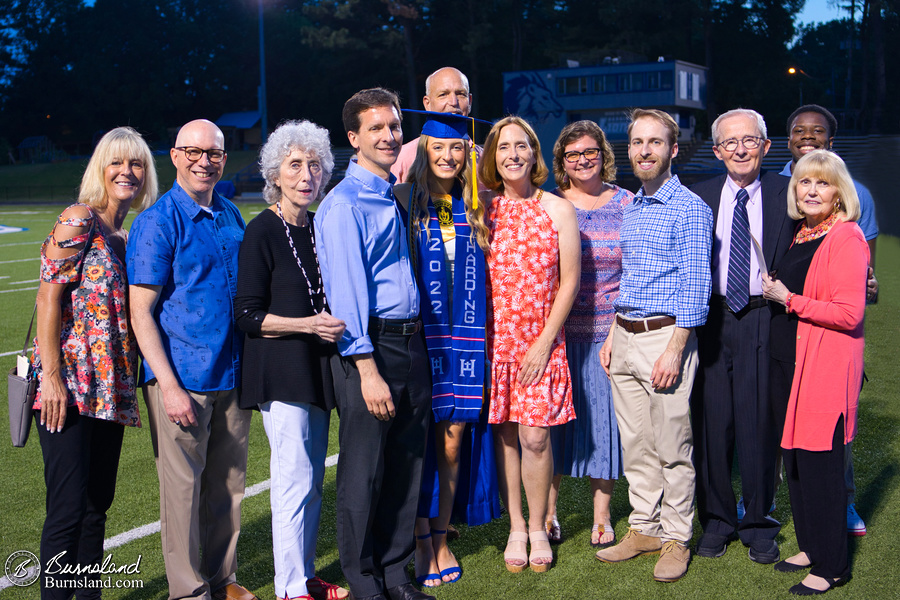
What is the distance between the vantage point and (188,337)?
11.0 feet

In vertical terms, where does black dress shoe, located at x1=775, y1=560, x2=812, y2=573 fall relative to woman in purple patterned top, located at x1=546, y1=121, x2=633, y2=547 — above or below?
below

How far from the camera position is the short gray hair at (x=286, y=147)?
3531 millimetres

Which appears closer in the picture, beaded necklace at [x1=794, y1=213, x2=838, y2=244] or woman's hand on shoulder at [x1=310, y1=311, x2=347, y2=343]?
woman's hand on shoulder at [x1=310, y1=311, x2=347, y2=343]

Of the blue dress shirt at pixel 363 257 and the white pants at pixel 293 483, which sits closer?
the blue dress shirt at pixel 363 257

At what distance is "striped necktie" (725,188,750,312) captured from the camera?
13.0 feet

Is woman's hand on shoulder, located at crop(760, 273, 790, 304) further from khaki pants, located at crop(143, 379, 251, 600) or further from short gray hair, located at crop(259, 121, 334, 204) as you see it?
khaki pants, located at crop(143, 379, 251, 600)

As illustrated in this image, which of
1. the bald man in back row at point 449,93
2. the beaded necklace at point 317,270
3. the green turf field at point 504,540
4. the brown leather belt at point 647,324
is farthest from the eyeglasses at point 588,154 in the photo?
the green turf field at point 504,540

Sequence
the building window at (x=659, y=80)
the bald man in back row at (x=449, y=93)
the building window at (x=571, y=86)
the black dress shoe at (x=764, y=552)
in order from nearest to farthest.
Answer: the black dress shoe at (x=764, y=552)
the bald man in back row at (x=449, y=93)
the building window at (x=659, y=80)
the building window at (x=571, y=86)

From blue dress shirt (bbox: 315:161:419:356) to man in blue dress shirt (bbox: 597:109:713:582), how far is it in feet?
3.91

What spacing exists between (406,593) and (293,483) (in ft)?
2.36

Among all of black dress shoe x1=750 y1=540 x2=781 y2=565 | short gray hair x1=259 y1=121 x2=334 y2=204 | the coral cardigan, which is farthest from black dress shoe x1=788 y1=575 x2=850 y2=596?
short gray hair x1=259 y1=121 x2=334 y2=204

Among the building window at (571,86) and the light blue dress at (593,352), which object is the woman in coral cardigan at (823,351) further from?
the building window at (571,86)

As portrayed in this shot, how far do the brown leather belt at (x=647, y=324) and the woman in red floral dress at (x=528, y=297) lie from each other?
0.33 meters

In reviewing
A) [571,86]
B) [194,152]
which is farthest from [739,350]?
[571,86]
